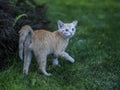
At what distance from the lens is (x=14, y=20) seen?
8.87 meters

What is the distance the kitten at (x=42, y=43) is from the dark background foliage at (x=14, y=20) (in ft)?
1.56

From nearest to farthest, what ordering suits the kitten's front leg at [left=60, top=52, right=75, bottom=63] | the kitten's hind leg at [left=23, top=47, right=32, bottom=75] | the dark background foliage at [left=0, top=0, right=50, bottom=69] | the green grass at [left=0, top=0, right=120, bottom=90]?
the green grass at [left=0, top=0, right=120, bottom=90] → the kitten's hind leg at [left=23, top=47, right=32, bottom=75] → the kitten's front leg at [left=60, top=52, right=75, bottom=63] → the dark background foliage at [left=0, top=0, right=50, bottom=69]

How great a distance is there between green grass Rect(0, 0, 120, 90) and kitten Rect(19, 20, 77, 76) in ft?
0.79

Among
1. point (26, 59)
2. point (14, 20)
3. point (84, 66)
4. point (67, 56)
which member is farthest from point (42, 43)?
point (14, 20)

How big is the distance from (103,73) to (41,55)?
53.1 inches

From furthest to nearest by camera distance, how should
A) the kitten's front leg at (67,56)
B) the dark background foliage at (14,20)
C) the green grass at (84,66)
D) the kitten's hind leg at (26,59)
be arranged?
the dark background foliage at (14,20) < the kitten's front leg at (67,56) < the kitten's hind leg at (26,59) < the green grass at (84,66)

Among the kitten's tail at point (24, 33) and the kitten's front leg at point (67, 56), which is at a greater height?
the kitten's tail at point (24, 33)

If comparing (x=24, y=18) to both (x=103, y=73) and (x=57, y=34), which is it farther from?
(x=103, y=73)

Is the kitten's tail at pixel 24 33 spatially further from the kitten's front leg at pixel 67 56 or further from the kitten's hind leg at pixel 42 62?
the kitten's front leg at pixel 67 56

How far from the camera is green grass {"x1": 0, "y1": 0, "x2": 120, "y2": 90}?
7.66 metres

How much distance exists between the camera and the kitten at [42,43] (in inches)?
306

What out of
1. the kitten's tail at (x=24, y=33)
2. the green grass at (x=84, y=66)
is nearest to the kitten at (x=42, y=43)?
the kitten's tail at (x=24, y=33)

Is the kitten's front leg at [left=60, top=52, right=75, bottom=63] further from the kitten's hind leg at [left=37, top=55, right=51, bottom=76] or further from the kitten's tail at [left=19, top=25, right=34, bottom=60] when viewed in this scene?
the kitten's tail at [left=19, top=25, right=34, bottom=60]

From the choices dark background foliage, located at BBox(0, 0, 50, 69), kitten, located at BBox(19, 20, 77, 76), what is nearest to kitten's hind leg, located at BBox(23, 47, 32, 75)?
kitten, located at BBox(19, 20, 77, 76)
